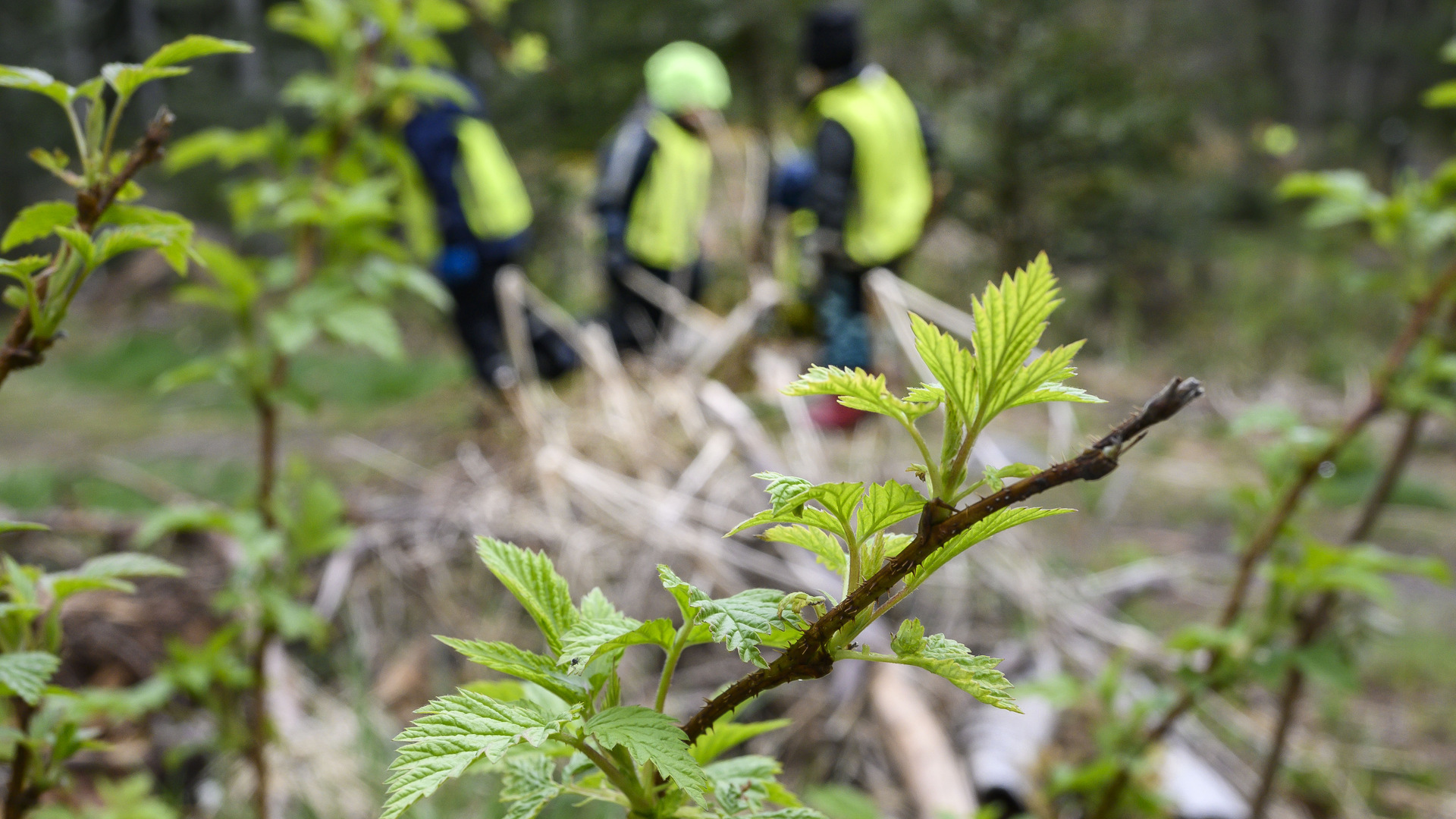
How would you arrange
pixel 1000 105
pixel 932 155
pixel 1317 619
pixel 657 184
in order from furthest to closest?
→ 1. pixel 1000 105
2. pixel 657 184
3. pixel 932 155
4. pixel 1317 619

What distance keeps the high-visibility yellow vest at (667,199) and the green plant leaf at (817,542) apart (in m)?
4.34

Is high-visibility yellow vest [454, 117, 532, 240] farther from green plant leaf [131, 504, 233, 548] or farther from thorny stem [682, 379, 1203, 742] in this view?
thorny stem [682, 379, 1203, 742]

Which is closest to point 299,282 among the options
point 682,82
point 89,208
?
point 89,208

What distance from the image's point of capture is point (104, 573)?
2.34ft

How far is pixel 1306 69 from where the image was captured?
605 inches

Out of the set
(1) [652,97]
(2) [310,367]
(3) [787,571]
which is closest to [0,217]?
(2) [310,367]

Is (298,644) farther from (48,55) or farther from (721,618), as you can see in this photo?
(48,55)

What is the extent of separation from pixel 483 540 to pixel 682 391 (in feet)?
8.40

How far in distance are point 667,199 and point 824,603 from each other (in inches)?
172

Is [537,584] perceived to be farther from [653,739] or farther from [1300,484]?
[1300,484]

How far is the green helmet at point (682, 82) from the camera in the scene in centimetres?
456

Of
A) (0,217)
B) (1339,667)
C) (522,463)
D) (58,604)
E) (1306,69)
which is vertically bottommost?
(0,217)

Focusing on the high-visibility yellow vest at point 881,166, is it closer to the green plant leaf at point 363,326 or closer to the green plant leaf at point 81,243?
the green plant leaf at point 363,326

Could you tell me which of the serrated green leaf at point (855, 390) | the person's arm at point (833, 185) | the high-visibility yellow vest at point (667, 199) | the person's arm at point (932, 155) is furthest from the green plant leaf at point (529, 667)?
the high-visibility yellow vest at point (667, 199)
